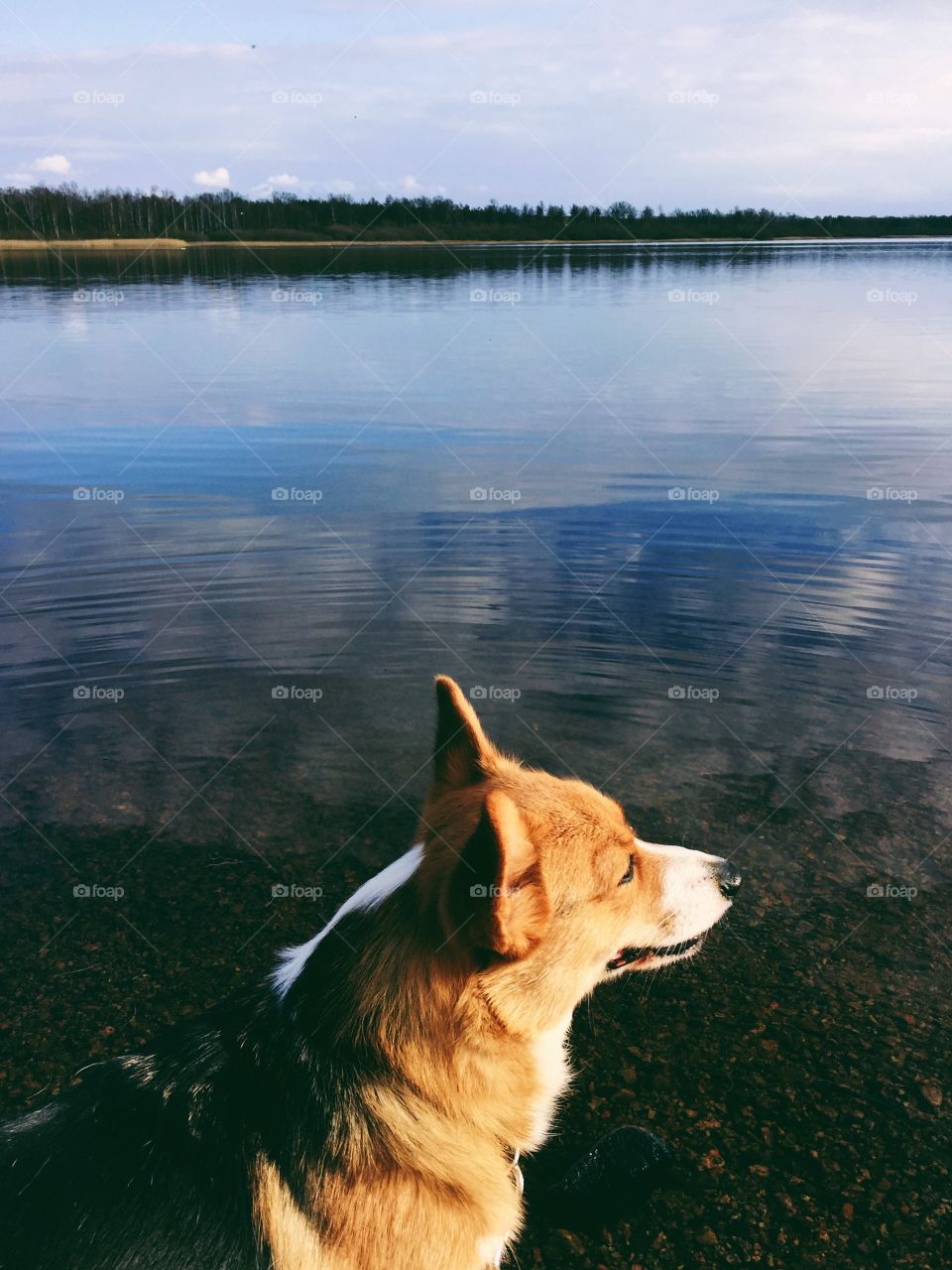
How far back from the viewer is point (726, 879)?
3990 mm

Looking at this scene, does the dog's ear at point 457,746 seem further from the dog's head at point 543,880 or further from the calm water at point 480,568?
the calm water at point 480,568

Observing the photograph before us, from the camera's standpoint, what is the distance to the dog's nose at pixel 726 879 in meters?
3.96

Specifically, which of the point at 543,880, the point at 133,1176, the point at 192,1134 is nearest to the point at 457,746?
the point at 543,880

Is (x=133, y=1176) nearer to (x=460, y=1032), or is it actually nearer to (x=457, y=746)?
(x=460, y=1032)

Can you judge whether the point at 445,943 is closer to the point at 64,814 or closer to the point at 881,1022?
the point at 881,1022

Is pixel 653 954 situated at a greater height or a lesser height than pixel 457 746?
lesser

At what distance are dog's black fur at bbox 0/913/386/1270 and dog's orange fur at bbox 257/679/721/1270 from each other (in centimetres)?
6

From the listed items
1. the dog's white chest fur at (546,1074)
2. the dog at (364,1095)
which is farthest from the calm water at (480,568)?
the dog at (364,1095)

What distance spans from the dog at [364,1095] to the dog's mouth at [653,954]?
26 cm

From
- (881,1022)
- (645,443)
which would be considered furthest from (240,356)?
(881,1022)

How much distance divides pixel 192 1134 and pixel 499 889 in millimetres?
1203

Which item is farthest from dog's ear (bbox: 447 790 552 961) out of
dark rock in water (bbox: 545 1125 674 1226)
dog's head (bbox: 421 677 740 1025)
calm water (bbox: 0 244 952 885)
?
calm water (bbox: 0 244 952 885)

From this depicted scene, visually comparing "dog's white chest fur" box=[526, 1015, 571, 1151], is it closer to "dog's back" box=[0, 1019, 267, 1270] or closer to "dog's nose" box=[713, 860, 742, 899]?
"dog's nose" box=[713, 860, 742, 899]

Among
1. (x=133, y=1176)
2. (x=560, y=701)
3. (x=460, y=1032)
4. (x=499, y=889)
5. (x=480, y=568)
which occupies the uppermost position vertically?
(x=499, y=889)
